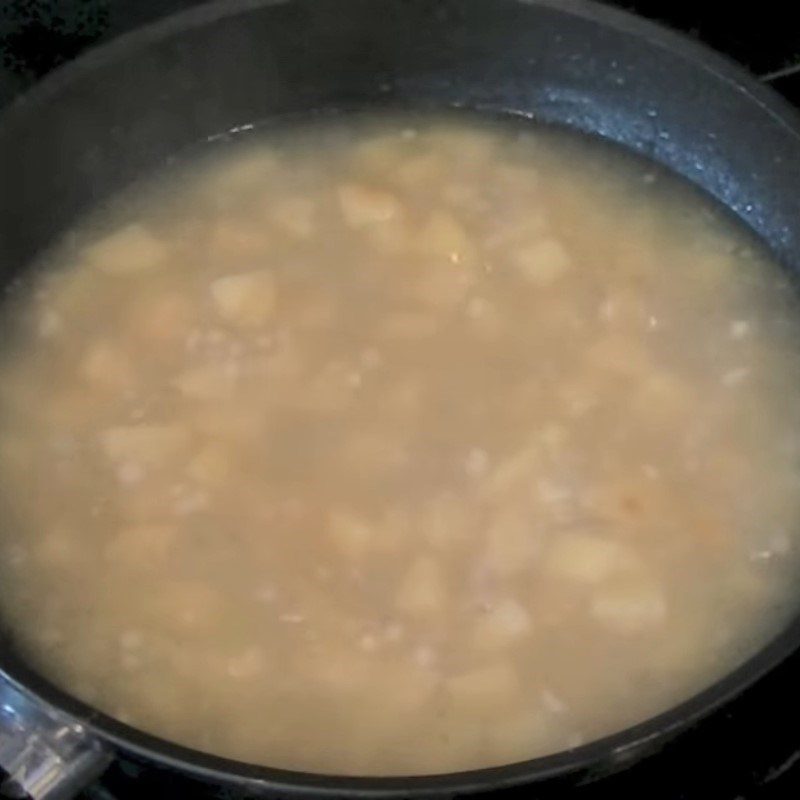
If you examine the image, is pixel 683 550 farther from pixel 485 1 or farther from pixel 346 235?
pixel 485 1

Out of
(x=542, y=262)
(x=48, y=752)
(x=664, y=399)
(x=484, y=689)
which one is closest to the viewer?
(x=48, y=752)

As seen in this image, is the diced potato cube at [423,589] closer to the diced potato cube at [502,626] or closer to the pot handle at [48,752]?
the diced potato cube at [502,626]

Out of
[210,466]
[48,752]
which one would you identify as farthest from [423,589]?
[48,752]

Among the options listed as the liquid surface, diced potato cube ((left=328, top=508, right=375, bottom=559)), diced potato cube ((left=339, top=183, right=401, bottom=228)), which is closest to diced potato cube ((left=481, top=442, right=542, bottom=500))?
the liquid surface

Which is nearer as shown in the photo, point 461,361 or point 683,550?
point 683,550

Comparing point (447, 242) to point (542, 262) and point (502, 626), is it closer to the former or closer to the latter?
point (542, 262)

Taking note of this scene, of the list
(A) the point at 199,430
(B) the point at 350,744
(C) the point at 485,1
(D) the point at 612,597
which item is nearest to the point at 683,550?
(D) the point at 612,597
